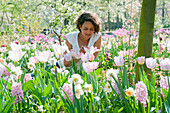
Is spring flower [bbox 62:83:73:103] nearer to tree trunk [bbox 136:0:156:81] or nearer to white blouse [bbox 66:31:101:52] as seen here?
tree trunk [bbox 136:0:156:81]

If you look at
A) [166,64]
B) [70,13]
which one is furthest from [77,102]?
[70,13]

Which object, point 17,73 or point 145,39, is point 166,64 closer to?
point 145,39

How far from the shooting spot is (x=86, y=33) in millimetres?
2439

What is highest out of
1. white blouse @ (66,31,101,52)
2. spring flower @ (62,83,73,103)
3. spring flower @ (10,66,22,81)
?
white blouse @ (66,31,101,52)

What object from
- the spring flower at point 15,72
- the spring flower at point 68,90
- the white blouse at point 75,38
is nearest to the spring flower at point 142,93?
the spring flower at point 68,90

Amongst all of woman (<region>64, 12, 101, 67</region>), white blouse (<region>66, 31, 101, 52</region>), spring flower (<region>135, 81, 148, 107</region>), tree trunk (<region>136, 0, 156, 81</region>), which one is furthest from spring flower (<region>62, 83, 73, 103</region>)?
white blouse (<region>66, 31, 101, 52</region>)

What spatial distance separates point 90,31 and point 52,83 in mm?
1231

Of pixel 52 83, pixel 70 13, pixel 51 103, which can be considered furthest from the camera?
pixel 70 13

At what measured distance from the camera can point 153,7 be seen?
1.75 meters

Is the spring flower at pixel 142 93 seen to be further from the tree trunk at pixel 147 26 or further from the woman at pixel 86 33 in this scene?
→ the woman at pixel 86 33

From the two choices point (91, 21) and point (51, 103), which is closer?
point (51, 103)

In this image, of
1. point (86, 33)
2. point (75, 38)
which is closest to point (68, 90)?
point (86, 33)

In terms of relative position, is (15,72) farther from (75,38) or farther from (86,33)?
(75,38)

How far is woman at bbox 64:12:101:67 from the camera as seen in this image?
2.43 m
